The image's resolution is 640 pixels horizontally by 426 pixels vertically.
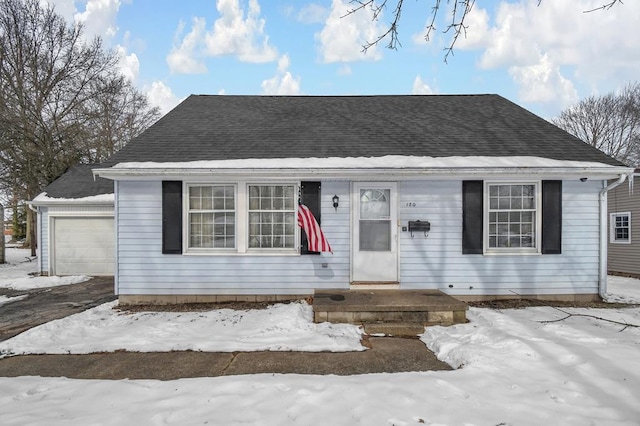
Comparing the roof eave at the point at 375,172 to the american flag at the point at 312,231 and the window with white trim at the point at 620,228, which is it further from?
the window with white trim at the point at 620,228

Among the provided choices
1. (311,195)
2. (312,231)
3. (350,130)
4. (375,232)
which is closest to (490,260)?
(375,232)

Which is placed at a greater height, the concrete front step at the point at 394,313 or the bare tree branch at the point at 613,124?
the bare tree branch at the point at 613,124

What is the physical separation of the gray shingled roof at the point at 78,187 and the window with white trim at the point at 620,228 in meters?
17.4

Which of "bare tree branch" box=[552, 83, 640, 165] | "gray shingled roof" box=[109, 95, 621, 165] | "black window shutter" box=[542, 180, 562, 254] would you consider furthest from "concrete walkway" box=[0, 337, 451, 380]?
"bare tree branch" box=[552, 83, 640, 165]

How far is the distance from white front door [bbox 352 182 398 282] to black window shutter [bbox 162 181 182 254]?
3424mm

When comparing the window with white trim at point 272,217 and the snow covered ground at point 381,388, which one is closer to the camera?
the snow covered ground at point 381,388

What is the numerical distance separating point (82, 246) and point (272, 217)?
7.55 meters

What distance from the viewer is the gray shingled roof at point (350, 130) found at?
22.2 ft

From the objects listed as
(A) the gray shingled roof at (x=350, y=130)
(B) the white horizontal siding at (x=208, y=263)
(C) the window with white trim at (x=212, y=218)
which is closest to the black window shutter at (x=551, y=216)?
(A) the gray shingled roof at (x=350, y=130)

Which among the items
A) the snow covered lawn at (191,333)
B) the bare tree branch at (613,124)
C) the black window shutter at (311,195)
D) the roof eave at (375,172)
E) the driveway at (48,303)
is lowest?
the driveway at (48,303)

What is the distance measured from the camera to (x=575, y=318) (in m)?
5.39

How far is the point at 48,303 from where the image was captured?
282 inches

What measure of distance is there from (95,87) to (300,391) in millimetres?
19695

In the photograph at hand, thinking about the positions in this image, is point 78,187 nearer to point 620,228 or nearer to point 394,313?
point 394,313
